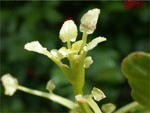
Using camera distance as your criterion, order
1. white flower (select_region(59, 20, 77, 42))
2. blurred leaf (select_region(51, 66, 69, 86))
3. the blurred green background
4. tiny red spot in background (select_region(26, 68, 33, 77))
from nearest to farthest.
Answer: white flower (select_region(59, 20, 77, 42))
blurred leaf (select_region(51, 66, 69, 86))
the blurred green background
tiny red spot in background (select_region(26, 68, 33, 77))

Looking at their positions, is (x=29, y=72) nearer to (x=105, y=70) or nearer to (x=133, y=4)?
(x=105, y=70)

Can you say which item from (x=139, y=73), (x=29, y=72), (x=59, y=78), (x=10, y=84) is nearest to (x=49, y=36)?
(x=29, y=72)

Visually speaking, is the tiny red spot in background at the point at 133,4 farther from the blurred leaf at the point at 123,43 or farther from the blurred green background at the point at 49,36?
the blurred leaf at the point at 123,43

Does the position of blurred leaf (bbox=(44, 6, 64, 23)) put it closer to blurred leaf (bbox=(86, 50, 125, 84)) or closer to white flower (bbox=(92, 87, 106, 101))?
blurred leaf (bbox=(86, 50, 125, 84))

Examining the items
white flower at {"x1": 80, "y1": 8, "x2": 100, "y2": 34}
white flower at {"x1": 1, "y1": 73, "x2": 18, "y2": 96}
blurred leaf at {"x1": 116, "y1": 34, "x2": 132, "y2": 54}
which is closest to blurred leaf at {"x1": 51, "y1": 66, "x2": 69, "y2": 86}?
blurred leaf at {"x1": 116, "y1": 34, "x2": 132, "y2": 54}

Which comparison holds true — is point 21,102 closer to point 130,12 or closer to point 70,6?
point 70,6
